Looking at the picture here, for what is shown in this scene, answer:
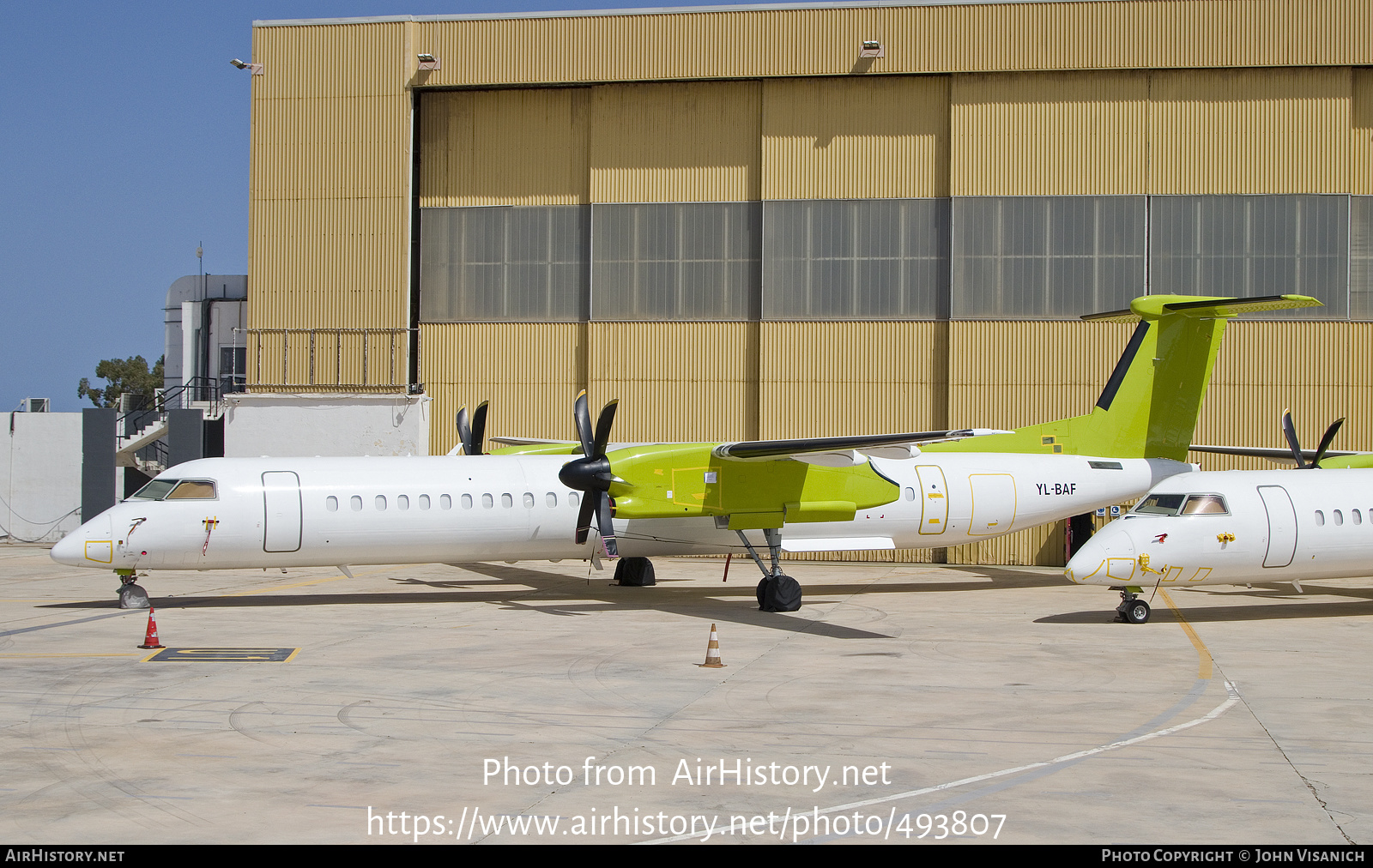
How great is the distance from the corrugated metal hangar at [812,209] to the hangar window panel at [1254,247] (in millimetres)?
69

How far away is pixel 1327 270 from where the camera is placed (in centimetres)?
2934

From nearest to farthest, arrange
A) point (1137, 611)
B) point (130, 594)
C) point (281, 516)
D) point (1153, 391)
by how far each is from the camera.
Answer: point (1137, 611), point (281, 516), point (130, 594), point (1153, 391)

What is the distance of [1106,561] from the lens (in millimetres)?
17156

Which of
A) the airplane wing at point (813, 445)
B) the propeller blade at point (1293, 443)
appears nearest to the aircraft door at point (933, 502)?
the airplane wing at point (813, 445)

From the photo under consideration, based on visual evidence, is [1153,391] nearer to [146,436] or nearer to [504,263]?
[504,263]

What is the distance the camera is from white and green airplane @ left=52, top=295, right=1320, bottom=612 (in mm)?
18875

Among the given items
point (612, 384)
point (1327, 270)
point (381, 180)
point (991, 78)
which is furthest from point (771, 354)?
point (1327, 270)

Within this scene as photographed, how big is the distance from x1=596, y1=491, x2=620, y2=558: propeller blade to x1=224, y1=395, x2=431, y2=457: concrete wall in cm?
1450

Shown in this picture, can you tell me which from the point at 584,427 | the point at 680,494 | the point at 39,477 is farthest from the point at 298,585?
the point at 39,477

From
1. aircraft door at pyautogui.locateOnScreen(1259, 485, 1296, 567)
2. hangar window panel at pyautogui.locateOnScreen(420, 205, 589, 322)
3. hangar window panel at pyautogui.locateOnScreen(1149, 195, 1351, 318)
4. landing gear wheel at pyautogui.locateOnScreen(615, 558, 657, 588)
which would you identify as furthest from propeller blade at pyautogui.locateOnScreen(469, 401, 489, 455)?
hangar window panel at pyautogui.locateOnScreen(1149, 195, 1351, 318)

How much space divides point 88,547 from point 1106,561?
50.9ft

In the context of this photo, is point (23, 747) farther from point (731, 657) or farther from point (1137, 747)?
point (1137, 747)

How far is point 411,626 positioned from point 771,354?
16.0 m

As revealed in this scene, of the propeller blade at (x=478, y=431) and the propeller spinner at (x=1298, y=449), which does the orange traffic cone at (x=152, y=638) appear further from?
the propeller spinner at (x=1298, y=449)
